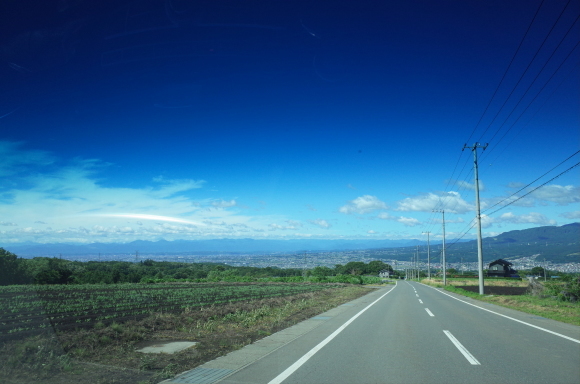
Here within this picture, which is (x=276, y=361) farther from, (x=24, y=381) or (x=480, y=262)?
(x=480, y=262)

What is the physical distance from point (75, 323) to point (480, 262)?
2889cm

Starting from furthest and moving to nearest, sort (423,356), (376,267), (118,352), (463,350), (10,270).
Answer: (376,267) < (10,270) < (463,350) < (118,352) < (423,356)

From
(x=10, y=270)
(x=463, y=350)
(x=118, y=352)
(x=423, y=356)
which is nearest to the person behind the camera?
(x=423, y=356)

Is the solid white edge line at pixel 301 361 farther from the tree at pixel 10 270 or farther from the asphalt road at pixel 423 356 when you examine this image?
the tree at pixel 10 270


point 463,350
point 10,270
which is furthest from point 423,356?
point 10,270

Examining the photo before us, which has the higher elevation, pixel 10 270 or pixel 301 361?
pixel 301 361

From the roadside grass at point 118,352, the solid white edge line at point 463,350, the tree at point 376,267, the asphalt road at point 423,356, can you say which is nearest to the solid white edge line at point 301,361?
the asphalt road at point 423,356

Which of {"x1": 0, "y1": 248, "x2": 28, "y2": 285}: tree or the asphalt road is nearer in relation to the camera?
the asphalt road

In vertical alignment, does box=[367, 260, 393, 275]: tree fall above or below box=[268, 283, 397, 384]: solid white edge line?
below

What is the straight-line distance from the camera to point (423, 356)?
25.0 ft

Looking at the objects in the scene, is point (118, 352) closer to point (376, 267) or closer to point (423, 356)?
point (423, 356)

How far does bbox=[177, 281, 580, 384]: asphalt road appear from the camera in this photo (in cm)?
605

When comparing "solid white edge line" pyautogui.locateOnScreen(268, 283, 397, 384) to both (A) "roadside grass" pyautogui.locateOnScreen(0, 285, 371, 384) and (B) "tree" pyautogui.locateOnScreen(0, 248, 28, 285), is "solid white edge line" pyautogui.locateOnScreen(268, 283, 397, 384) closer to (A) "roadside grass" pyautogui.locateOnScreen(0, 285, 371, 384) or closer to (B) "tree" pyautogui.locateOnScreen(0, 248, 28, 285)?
(A) "roadside grass" pyautogui.locateOnScreen(0, 285, 371, 384)

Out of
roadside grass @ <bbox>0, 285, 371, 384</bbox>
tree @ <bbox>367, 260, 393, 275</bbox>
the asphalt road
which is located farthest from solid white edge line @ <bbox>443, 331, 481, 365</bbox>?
tree @ <bbox>367, 260, 393, 275</bbox>
